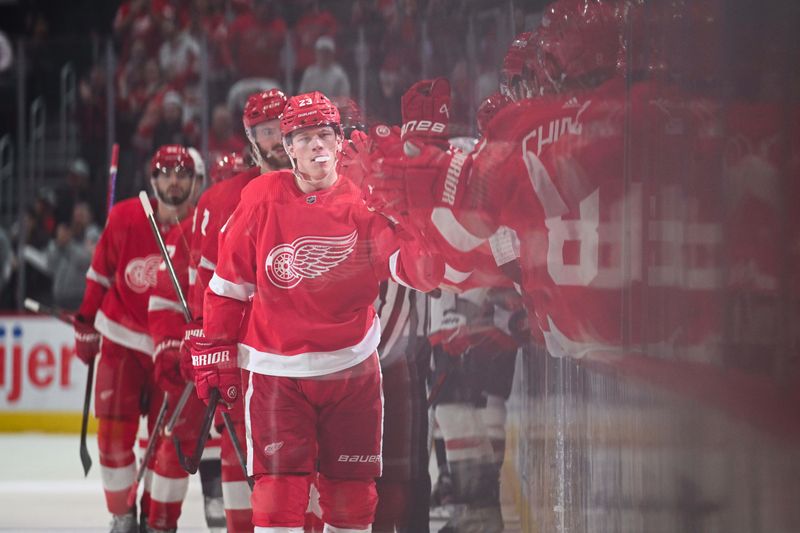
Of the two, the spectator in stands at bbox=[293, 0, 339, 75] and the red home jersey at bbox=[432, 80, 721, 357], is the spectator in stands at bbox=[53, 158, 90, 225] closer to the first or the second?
the spectator in stands at bbox=[293, 0, 339, 75]

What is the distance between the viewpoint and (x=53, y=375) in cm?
582

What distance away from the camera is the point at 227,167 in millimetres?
2568

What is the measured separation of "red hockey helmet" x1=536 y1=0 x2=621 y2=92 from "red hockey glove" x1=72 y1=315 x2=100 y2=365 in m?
2.02

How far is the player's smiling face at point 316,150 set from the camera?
2.04 m

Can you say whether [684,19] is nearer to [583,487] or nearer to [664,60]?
[664,60]

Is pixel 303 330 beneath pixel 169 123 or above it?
beneath

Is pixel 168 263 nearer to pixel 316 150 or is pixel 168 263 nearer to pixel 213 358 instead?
pixel 213 358

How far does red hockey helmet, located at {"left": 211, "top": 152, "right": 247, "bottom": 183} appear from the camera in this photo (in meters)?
2.47


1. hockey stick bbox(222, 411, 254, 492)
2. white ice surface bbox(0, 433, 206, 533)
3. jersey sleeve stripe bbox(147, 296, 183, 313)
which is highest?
jersey sleeve stripe bbox(147, 296, 183, 313)

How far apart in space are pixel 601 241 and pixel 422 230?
1.27 ft

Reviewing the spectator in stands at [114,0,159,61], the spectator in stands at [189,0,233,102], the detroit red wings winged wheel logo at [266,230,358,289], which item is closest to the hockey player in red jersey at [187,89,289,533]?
the detroit red wings winged wheel logo at [266,230,358,289]

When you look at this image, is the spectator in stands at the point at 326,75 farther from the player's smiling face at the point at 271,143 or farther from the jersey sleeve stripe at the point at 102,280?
the jersey sleeve stripe at the point at 102,280

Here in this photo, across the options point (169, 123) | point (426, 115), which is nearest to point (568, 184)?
point (426, 115)

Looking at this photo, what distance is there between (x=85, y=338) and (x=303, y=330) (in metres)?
1.41
